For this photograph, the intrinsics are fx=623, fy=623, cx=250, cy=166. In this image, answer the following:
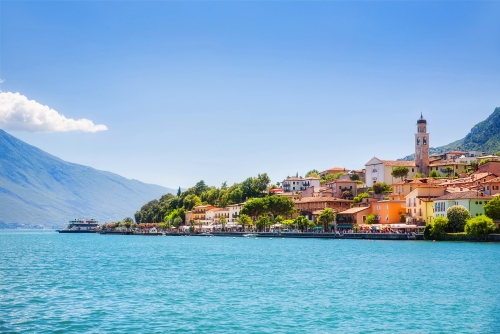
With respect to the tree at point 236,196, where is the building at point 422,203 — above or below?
below

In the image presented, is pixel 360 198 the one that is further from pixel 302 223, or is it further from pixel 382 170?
pixel 302 223

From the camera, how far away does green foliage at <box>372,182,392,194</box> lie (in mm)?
116125

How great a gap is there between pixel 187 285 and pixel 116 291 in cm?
447

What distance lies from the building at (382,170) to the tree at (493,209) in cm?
4740

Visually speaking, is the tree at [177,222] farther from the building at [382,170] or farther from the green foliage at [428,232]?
the green foliage at [428,232]

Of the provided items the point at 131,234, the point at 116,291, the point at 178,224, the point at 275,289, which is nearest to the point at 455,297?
the point at 275,289

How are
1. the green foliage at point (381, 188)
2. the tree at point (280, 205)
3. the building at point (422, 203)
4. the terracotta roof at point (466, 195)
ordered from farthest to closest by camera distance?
the tree at point (280, 205) < the green foliage at point (381, 188) < the building at point (422, 203) < the terracotta roof at point (466, 195)

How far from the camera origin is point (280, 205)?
123 m

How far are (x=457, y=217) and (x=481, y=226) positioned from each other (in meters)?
6.42

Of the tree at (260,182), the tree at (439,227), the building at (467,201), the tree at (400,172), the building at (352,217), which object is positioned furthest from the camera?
the tree at (260,182)

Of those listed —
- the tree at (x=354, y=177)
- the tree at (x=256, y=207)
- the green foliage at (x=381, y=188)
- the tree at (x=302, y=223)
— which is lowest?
the tree at (x=302, y=223)

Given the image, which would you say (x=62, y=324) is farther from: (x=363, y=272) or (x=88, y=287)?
(x=363, y=272)

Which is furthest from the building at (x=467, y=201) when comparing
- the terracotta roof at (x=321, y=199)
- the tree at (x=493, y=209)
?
the terracotta roof at (x=321, y=199)

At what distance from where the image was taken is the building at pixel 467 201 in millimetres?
80438
